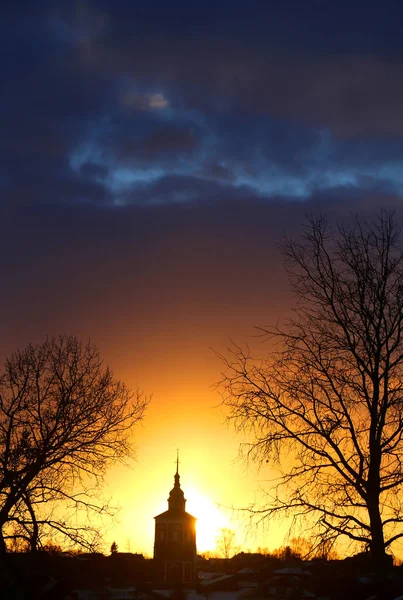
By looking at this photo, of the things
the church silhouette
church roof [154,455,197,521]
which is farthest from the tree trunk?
church roof [154,455,197,521]

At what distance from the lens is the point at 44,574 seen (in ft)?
48.1

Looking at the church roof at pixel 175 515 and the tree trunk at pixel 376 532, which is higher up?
the church roof at pixel 175 515

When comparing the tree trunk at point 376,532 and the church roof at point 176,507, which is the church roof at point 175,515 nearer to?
the church roof at point 176,507

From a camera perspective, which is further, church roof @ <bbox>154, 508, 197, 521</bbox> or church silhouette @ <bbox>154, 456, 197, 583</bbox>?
church roof @ <bbox>154, 508, 197, 521</bbox>

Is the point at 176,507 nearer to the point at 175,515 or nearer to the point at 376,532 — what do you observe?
the point at 175,515

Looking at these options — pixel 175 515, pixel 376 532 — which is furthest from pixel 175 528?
pixel 376 532

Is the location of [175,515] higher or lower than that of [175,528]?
higher

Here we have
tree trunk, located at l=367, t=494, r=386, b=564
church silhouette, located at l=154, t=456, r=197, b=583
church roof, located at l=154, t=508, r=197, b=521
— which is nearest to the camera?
tree trunk, located at l=367, t=494, r=386, b=564

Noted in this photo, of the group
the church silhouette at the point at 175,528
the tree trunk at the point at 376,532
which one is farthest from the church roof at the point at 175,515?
the tree trunk at the point at 376,532

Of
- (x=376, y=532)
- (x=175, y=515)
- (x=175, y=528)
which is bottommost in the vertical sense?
(x=376, y=532)

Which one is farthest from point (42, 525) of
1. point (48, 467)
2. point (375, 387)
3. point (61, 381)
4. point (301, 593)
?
point (375, 387)

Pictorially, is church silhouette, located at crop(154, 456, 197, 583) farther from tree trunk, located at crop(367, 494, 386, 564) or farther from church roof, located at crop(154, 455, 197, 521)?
tree trunk, located at crop(367, 494, 386, 564)

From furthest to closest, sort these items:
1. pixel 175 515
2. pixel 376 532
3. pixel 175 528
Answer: pixel 175 515 < pixel 175 528 < pixel 376 532

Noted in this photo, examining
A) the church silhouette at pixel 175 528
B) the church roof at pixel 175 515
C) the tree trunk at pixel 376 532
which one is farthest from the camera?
the church roof at pixel 175 515
